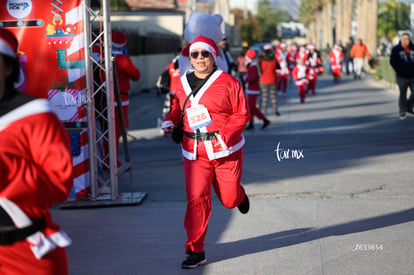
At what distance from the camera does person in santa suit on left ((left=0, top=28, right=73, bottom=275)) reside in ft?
10.9

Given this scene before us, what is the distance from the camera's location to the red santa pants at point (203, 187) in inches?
240

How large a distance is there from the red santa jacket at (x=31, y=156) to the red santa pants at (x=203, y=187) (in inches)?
109

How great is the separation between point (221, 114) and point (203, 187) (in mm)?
597

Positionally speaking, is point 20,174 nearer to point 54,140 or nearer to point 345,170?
point 54,140

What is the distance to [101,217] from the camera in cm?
826

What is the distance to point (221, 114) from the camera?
614cm

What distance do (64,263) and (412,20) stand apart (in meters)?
23.1

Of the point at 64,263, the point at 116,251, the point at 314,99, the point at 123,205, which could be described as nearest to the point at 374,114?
the point at 314,99

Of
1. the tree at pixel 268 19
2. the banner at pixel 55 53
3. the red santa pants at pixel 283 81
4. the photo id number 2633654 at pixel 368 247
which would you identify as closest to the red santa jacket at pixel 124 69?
the banner at pixel 55 53

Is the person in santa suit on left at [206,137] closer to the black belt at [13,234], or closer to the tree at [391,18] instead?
the black belt at [13,234]

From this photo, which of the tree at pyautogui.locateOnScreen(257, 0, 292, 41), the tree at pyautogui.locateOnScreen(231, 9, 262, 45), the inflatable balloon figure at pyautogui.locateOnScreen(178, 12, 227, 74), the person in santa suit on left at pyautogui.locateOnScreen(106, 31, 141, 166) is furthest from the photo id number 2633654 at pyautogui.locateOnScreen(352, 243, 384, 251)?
the tree at pyautogui.locateOnScreen(257, 0, 292, 41)

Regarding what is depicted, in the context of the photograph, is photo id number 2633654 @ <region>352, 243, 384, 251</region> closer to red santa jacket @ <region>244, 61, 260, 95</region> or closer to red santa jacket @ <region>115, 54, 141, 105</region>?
red santa jacket @ <region>115, 54, 141, 105</region>

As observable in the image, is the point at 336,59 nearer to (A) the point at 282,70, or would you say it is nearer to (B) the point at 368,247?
(A) the point at 282,70

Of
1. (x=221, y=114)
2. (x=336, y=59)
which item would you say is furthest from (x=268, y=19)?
(x=221, y=114)
